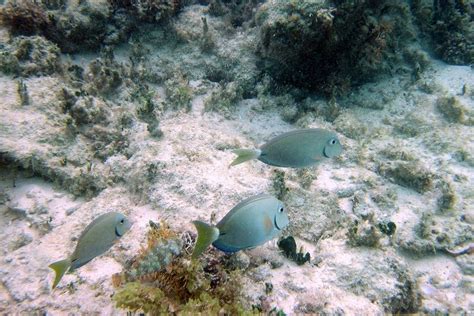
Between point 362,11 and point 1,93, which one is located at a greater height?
point 362,11

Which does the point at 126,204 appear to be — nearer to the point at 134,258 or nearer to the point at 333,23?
the point at 134,258

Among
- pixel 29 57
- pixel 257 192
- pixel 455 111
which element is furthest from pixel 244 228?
pixel 455 111

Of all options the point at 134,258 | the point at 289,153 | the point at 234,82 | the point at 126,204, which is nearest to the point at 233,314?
the point at 134,258

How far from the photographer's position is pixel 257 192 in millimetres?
4172

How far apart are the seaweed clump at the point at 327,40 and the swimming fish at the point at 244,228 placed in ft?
13.5

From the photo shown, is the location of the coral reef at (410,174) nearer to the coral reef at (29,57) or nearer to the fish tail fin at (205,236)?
the fish tail fin at (205,236)

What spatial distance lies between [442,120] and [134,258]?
6335 mm

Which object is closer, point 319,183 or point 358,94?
point 319,183

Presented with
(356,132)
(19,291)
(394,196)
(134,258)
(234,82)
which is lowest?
(19,291)

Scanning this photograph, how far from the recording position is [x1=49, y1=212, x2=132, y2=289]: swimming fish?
2.68 metres

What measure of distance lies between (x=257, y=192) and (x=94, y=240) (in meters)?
2.16

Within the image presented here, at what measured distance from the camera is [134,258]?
3479 mm

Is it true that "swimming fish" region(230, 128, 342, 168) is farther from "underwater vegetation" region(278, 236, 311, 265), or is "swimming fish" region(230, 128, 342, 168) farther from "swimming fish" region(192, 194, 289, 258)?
"underwater vegetation" region(278, 236, 311, 265)

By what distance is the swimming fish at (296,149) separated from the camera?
2.92 meters
